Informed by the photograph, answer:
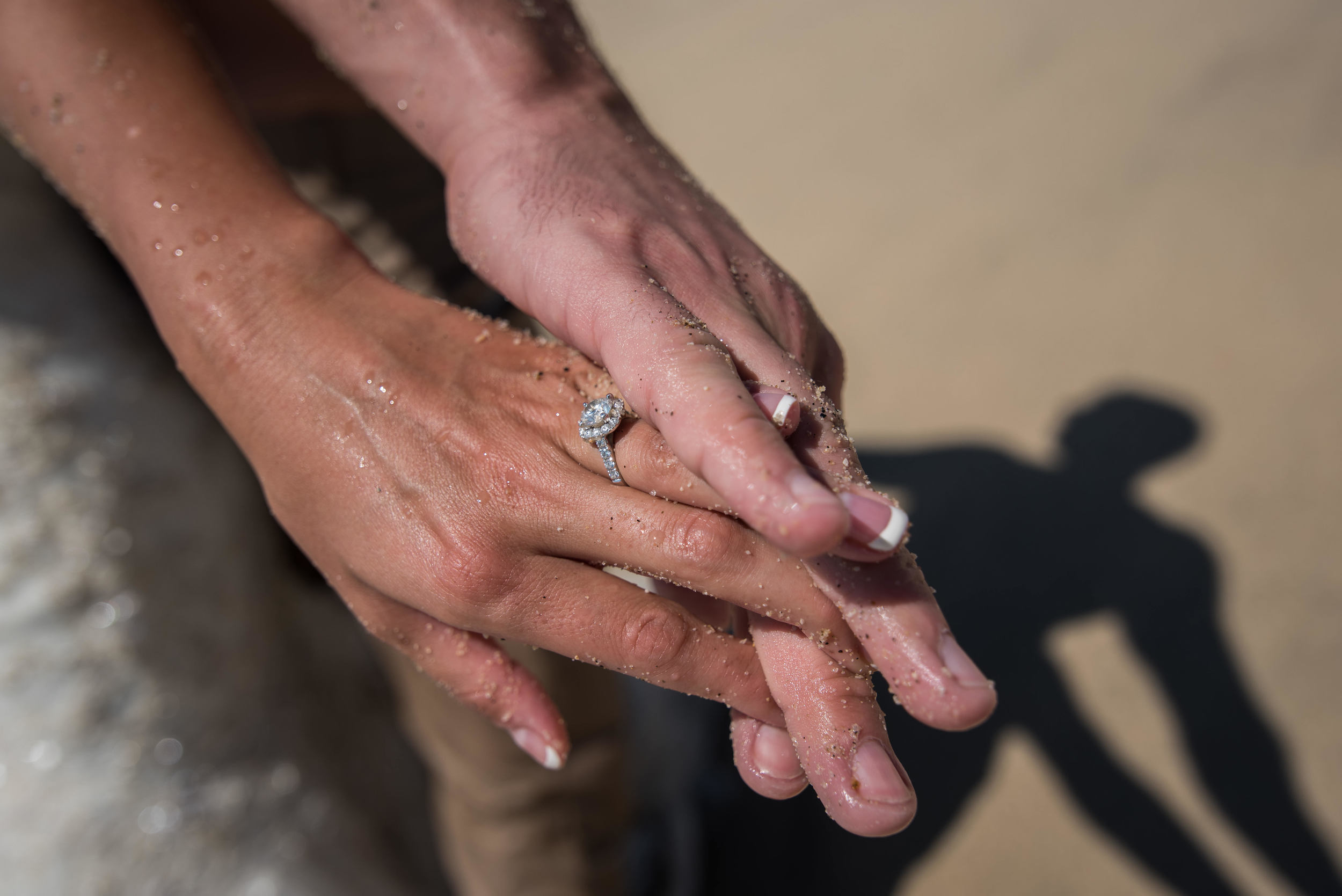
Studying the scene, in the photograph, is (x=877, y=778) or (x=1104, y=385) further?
(x=1104, y=385)

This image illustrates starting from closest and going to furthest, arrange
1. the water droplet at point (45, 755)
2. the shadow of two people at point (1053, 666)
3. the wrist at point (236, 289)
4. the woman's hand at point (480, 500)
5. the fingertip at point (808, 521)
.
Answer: the fingertip at point (808, 521) < the woman's hand at point (480, 500) < the wrist at point (236, 289) < the water droplet at point (45, 755) < the shadow of two people at point (1053, 666)

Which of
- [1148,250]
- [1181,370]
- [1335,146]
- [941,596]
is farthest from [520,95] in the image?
[1335,146]

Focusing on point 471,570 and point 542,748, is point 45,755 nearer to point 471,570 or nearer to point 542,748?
point 542,748

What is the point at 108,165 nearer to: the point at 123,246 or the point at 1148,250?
the point at 123,246

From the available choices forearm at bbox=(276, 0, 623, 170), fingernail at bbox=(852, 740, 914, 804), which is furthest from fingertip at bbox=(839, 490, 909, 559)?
forearm at bbox=(276, 0, 623, 170)

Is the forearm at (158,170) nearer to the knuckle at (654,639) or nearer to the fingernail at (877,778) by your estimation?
the knuckle at (654,639)

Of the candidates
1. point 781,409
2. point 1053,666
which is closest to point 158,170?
point 781,409

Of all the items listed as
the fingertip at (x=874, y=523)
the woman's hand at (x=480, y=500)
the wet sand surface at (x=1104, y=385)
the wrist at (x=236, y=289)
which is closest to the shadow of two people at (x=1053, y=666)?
the wet sand surface at (x=1104, y=385)
